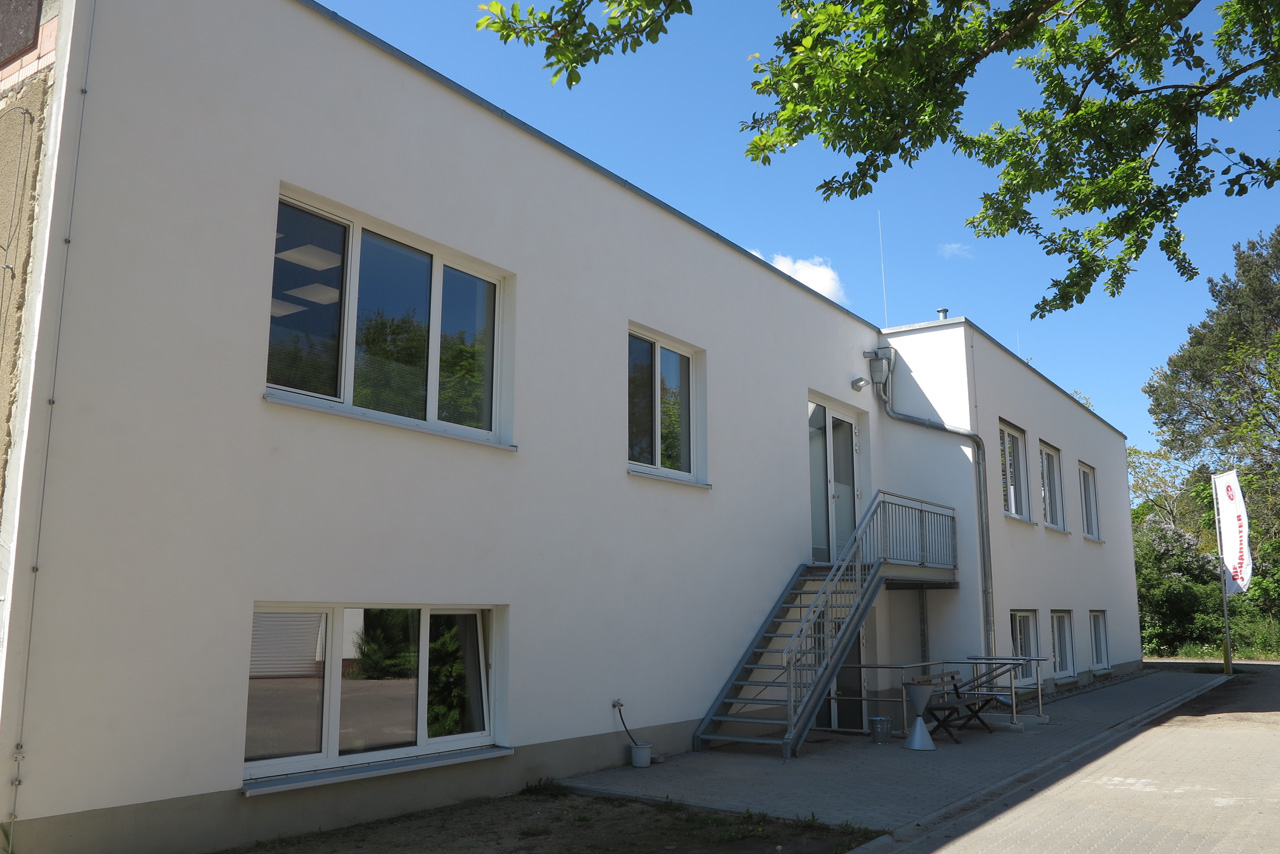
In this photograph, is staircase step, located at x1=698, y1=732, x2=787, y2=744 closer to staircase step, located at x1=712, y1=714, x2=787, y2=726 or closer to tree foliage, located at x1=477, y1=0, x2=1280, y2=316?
staircase step, located at x1=712, y1=714, x2=787, y2=726

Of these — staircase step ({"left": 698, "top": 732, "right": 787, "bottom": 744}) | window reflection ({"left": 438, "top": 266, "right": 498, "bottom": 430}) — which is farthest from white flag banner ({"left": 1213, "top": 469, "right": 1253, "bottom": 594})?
window reflection ({"left": 438, "top": 266, "right": 498, "bottom": 430})

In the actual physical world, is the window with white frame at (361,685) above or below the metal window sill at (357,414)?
below

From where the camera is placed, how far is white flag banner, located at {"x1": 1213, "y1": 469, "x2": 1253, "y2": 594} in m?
22.2

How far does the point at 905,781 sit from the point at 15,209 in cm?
802

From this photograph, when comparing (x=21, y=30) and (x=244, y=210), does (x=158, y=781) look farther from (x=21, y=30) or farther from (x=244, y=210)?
(x=21, y=30)

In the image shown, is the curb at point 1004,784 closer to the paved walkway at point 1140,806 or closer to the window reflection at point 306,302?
the paved walkway at point 1140,806

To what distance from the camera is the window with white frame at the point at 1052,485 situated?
19.2 meters

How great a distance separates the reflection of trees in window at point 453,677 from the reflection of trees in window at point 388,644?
0.62 ft

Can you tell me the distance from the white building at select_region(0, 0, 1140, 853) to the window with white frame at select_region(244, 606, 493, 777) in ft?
0.08

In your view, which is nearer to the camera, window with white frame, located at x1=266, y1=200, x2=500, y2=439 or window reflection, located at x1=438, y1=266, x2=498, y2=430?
window with white frame, located at x1=266, y1=200, x2=500, y2=439

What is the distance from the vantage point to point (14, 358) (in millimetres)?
5527

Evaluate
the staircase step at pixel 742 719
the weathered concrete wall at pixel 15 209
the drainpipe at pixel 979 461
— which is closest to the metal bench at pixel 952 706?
the drainpipe at pixel 979 461

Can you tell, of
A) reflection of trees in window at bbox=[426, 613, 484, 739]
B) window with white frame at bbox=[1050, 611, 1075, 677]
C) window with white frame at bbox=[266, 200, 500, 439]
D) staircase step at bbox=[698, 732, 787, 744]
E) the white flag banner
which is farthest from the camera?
the white flag banner

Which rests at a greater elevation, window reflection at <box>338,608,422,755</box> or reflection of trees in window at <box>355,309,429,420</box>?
reflection of trees in window at <box>355,309,429,420</box>
